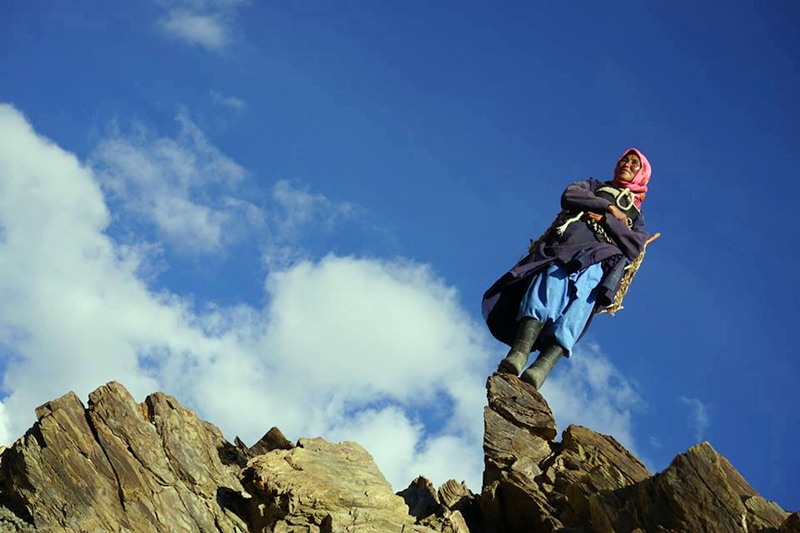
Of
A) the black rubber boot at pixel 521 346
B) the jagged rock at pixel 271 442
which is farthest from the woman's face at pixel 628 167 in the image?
the jagged rock at pixel 271 442

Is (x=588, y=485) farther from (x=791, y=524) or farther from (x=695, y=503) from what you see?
(x=791, y=524)

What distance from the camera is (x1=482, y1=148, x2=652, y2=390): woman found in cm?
1185

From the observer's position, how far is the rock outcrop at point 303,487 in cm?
766

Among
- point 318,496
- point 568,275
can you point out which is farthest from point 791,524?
point 568,275

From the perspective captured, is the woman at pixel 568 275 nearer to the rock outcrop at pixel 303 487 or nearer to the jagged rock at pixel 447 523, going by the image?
the rock outcrop at pixel 303 487

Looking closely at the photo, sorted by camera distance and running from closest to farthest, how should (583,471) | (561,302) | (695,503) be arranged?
(695,503) < (583,471) < (561,302)

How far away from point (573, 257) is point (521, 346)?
133 centimetres

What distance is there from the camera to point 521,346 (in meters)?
11.7

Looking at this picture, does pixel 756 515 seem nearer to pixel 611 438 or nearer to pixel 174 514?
pixel 611 438

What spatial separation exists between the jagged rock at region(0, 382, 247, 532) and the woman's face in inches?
258

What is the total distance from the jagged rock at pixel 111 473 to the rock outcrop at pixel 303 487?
11mm

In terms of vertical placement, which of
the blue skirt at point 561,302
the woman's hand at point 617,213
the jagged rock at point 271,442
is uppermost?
the woman's hand at point 617,213

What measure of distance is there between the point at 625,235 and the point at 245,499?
232 inches

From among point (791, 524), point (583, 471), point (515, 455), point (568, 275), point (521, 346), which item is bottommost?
point (791, 524)
